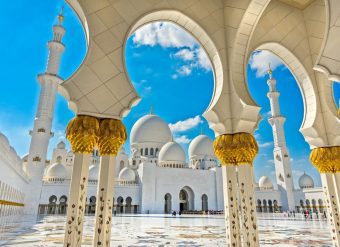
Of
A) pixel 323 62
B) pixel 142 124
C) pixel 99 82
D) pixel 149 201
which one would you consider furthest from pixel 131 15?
pixel 142 124

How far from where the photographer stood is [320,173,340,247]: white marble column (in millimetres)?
3809

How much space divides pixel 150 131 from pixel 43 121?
42.8ft

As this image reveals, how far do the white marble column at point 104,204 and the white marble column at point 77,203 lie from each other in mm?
165

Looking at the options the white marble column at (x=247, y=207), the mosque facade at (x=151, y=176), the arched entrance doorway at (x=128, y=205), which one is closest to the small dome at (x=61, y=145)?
the mosque facade at (x=151, y=176)

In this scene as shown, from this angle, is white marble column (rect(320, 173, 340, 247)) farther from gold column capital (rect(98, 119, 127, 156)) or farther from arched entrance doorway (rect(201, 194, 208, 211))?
arched entrance doorway (rect(201, 194, 208, 211))

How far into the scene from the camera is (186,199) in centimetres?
2555

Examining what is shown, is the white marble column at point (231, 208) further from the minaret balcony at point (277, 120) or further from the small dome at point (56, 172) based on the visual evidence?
the minaret balcony at point (277, 120)

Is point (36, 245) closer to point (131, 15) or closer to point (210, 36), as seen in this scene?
point (131, 15)

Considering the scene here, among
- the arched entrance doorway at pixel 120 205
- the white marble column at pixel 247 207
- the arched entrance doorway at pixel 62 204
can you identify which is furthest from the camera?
the arched entrance doorway at pixel 120 205

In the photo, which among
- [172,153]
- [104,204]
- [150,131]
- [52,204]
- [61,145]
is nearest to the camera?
[104,204]

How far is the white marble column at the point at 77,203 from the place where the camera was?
8.27 feet

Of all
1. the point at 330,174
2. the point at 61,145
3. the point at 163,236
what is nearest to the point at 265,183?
the point at 61,145

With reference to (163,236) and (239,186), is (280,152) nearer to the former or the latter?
(163,236)

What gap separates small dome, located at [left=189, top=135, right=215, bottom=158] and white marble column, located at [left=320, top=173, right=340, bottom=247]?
82.1 feet
